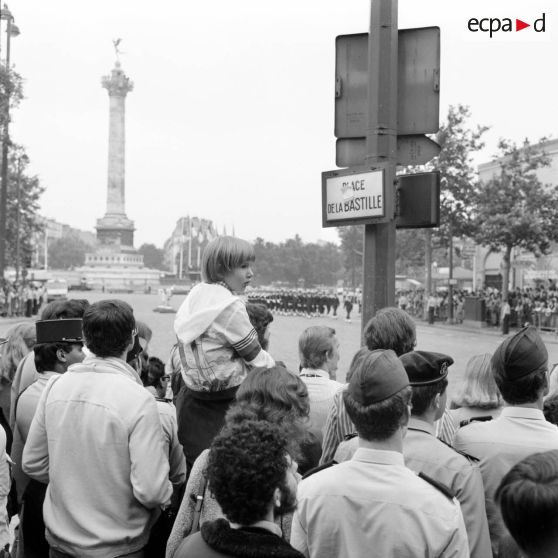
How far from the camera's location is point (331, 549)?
252cm

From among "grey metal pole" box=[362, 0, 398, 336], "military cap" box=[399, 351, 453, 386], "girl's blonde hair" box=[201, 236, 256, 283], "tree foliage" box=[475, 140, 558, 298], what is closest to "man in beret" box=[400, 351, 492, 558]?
"military cap" box=[399, 351, 453, 386]

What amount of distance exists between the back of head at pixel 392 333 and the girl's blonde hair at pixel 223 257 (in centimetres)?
78

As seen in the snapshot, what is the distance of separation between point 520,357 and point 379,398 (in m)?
0.99

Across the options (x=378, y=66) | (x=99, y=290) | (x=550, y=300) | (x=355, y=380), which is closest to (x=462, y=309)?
(x=550, y=300)

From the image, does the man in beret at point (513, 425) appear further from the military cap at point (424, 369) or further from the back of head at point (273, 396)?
the back of head at point (273, 396)

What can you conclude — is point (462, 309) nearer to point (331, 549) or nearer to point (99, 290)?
point (331, 549)

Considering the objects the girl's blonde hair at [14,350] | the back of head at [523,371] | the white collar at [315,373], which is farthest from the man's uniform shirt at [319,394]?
the girl's blonde hair at [14,350]

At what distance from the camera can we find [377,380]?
2.58 meters

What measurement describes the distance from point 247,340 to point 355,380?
1.14 meters

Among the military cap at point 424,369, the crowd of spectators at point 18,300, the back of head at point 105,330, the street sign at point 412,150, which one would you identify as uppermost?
the street sign at point 412,150

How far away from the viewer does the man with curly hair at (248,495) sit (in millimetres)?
2189

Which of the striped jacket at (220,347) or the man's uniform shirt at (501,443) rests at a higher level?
the striped jacket at (220,347)

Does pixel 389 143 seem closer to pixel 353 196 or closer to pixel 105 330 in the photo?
pixel 353 196

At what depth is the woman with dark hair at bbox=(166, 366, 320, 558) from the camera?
9.31ft
